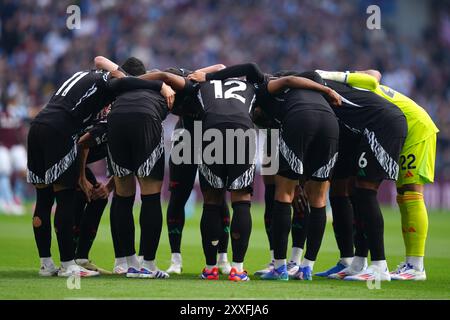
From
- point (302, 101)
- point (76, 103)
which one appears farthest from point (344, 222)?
point (76, 103)

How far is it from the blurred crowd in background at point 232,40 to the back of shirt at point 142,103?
599 inches

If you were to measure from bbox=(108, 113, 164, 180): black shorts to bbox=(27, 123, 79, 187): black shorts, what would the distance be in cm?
46

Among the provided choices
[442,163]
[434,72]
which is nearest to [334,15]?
[434,72]

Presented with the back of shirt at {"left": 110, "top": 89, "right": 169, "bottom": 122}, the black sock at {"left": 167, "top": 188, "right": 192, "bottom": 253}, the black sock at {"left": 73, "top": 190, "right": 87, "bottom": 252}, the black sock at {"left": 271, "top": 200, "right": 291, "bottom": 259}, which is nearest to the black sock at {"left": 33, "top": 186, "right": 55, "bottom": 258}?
the black sock at {"left": 73, "top": 190, "right": 87, "bottom": 252}

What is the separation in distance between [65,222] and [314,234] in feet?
8.07

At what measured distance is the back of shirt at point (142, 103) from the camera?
339 inches

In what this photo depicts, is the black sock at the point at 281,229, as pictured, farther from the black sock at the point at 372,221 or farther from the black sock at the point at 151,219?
the black sock at the point at 151,219

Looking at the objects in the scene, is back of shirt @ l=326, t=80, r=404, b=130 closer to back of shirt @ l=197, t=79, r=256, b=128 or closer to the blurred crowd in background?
back of shirt @ l=197, t=79, r=256, b=128

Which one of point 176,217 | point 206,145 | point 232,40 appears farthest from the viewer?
point 232,40

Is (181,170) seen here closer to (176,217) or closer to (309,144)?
(176,217)

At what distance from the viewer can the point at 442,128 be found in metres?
27.8

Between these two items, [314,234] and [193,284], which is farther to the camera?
[314,234]

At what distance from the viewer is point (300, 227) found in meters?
9.70
